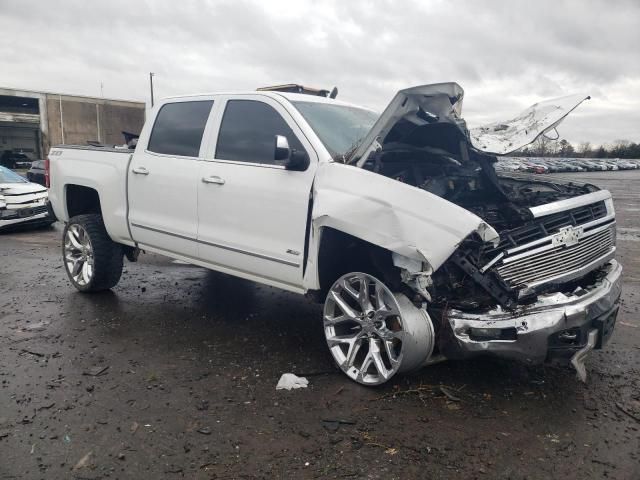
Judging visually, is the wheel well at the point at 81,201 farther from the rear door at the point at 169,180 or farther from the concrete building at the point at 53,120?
the concrete building at the point at 53,120

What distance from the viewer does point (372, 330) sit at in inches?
134

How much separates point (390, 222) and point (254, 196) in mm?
1209

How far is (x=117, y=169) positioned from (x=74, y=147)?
1.02 metres

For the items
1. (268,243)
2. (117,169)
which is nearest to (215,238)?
(268,243)

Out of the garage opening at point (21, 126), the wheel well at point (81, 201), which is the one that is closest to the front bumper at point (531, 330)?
the wheel well at point (81, 201)

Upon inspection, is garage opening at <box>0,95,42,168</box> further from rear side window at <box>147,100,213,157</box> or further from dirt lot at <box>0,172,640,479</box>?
dirt lot at <box>0,172,640,479</box>

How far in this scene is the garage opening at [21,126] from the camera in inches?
1943

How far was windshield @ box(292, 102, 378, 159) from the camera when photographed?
12.5 ft

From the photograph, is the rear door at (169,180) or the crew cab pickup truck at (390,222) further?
the rear door at (169,180)

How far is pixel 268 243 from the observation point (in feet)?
12.5

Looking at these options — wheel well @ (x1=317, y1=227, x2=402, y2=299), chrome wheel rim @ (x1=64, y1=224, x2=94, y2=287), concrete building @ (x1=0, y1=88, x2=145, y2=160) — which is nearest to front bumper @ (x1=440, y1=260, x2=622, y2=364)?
wheel well @ (x1=317, y1=227, x2=402, y2=299)

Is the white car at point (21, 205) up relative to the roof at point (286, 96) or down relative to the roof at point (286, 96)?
down

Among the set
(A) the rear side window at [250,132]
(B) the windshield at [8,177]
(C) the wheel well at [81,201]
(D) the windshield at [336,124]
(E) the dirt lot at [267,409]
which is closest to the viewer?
(E) the dirt lot at [267,409]

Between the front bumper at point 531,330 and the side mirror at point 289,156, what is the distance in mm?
1396
